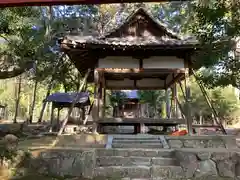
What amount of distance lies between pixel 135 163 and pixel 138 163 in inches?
3.2

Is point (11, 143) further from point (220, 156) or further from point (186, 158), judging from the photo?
point (220, 156)

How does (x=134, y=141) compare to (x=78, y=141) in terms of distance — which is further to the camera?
(x=134, y=141)

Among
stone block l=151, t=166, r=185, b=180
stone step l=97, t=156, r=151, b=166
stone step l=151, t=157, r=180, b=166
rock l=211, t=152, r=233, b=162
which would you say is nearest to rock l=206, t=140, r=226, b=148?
rock l=211, t=152, r=233, b=162

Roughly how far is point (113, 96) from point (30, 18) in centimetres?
1438

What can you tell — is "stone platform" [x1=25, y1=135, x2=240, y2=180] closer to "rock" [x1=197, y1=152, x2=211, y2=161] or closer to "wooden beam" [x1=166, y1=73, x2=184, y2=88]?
"rock" [x1=197, y1=152, x2=211, y2=161]

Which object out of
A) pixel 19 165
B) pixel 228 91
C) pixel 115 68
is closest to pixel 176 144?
pixel 115 68

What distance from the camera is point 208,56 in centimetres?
1091

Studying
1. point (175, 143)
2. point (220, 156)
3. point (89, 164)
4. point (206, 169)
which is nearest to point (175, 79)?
point (175, 143)

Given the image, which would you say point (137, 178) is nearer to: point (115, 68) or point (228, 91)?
point (115, 68)

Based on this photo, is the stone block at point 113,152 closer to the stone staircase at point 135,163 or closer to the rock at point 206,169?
the stone staircase at point 135,163

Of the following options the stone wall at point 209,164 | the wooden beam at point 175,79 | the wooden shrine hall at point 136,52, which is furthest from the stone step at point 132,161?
the wooden beam at point 175,79

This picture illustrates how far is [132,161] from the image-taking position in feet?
25.9

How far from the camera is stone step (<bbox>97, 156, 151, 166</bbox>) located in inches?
308

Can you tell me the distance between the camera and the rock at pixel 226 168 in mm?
7579
